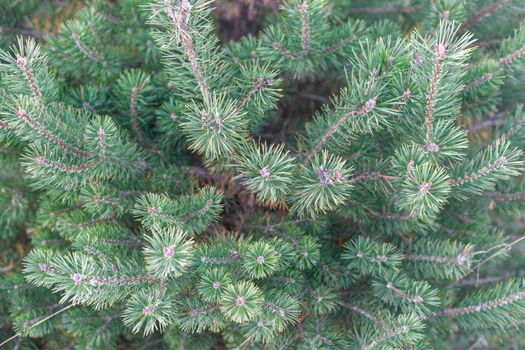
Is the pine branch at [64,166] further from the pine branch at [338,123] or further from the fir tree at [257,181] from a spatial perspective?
the pine branch at [338,123]

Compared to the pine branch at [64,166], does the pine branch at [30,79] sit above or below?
above

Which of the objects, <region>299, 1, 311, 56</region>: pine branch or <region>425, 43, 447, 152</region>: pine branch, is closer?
<region>425, 43, 447, 152</region>: pine branch

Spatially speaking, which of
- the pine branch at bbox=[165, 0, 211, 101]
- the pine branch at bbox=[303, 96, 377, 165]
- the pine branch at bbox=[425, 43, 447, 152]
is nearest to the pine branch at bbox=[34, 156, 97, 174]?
the pine branch at bbox=[165, 0, 211, 101]

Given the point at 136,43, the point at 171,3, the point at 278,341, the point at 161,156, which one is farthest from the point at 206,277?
the point at 136,43

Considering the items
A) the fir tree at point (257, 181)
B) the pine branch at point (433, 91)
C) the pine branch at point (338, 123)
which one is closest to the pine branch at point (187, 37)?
the fir tree at point (257, 181)

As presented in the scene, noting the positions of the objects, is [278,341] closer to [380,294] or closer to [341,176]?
[380,294]

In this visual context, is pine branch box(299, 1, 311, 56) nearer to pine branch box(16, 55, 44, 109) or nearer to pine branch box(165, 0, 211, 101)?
pine branch box(165, 0, 211, 101)

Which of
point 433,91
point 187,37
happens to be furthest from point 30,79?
point 433,91

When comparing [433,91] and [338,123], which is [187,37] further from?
[433,91]
